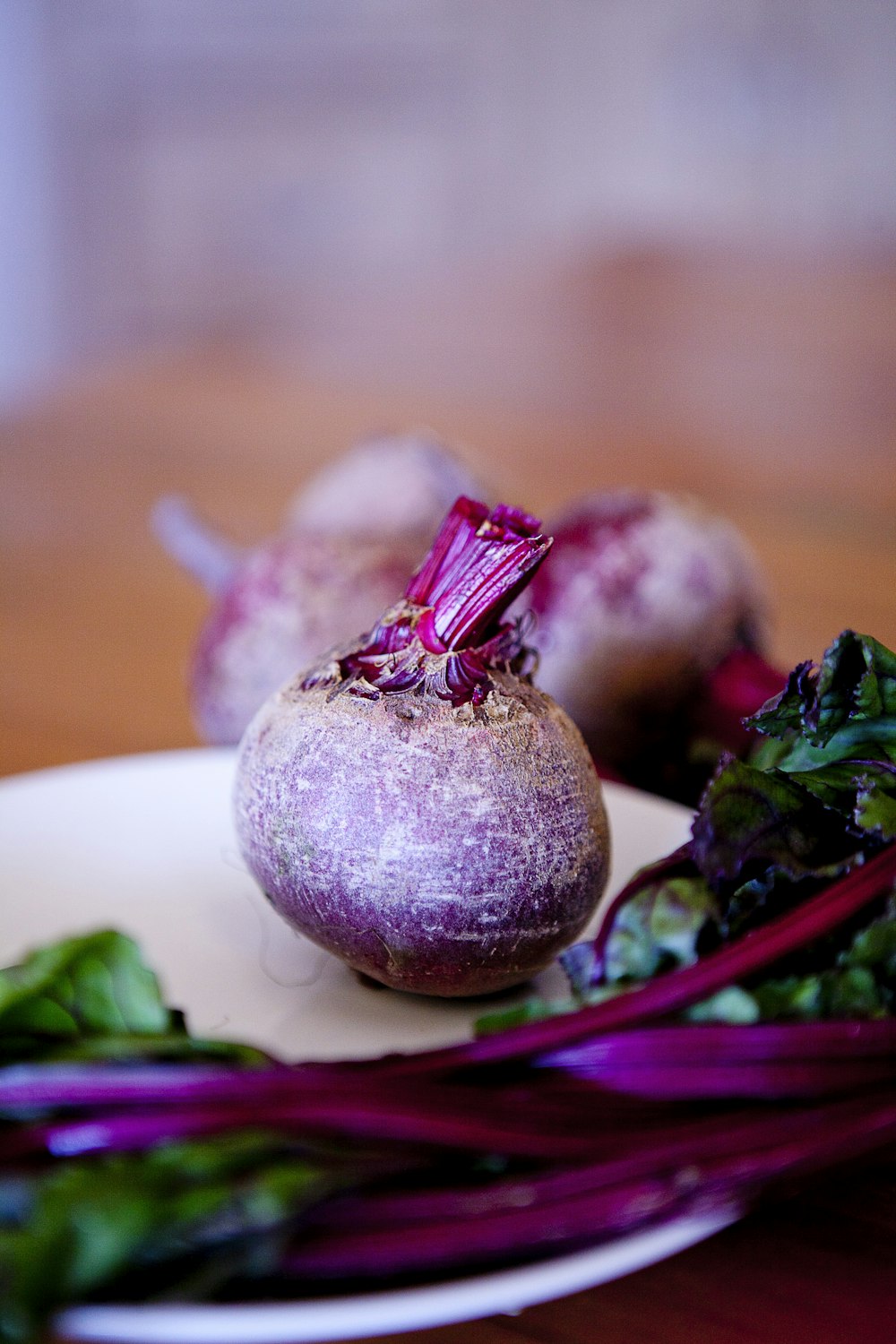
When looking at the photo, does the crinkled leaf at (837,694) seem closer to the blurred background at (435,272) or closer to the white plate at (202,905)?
the white plate at (202,905)

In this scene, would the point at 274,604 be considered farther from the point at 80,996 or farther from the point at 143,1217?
the point at 143,1217

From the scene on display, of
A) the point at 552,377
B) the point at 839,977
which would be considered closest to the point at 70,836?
the point at 839,977

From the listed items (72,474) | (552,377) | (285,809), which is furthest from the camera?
(552,377)

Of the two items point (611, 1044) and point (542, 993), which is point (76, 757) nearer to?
point (542, 993)

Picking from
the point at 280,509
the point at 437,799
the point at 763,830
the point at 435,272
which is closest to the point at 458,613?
the point at 437,799

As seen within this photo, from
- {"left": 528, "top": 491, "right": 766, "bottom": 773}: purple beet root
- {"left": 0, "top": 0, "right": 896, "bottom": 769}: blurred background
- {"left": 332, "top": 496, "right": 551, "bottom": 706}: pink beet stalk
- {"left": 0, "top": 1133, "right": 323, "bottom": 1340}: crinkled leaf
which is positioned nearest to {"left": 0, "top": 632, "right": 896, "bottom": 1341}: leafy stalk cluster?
{"left": 0, "top": 1133, "right": 323, "bottom": 1340}: crinkled leaf

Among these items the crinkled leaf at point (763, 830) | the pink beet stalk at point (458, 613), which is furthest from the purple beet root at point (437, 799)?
the crinkled leaf at point (763, 830)

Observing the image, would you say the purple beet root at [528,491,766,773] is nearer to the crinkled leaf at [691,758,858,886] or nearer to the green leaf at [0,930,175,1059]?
the crinkled leaf at [691,758,858,886]
